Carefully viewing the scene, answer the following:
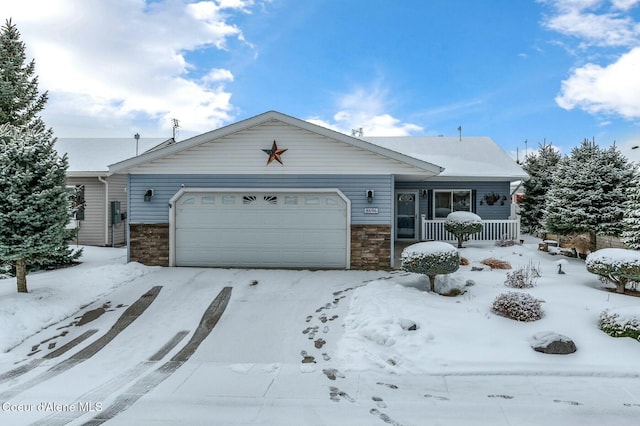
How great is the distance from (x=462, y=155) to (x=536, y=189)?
17.9 ft

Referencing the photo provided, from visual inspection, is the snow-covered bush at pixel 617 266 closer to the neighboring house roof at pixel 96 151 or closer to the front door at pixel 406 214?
the front door at pixel 406 214

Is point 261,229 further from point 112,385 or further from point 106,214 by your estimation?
point 106,214

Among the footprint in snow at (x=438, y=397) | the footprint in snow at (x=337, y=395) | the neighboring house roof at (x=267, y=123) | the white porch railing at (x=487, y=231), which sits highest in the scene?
the neighboring house roof at (x=267, y=123)

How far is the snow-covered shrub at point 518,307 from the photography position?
6232 millimetres

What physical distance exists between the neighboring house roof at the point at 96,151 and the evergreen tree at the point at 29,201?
7.14m

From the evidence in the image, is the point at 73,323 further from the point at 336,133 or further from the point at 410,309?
the point at 336,133

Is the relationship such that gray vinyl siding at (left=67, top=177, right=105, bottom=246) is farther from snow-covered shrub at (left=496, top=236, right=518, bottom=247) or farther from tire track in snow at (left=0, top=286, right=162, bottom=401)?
snow-covered shrub at (left=496, top=236, right=518, bottom=247)

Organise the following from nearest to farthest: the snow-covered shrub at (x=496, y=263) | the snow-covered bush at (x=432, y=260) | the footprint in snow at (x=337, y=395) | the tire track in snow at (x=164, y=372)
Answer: the tire track in snow at (x=164, y=372)
the footprint in snow at (x=337, y=395)
the snow-covered bush at (x=432, y=260)
the snow-covered shrub at (x=496, y=263)

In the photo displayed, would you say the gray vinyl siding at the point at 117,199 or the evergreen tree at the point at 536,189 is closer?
the gray vinyl siding at the point at 117,199

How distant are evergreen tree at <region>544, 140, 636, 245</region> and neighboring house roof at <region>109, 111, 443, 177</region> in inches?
195

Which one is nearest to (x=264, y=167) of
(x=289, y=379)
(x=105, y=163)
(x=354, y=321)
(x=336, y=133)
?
(x=336, y=133)

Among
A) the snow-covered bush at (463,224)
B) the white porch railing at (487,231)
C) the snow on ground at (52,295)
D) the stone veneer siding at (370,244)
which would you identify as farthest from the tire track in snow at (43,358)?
the white porch railing at (487,231)

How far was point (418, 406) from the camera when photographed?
415 cm

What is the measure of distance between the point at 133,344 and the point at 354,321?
13.0 feet
